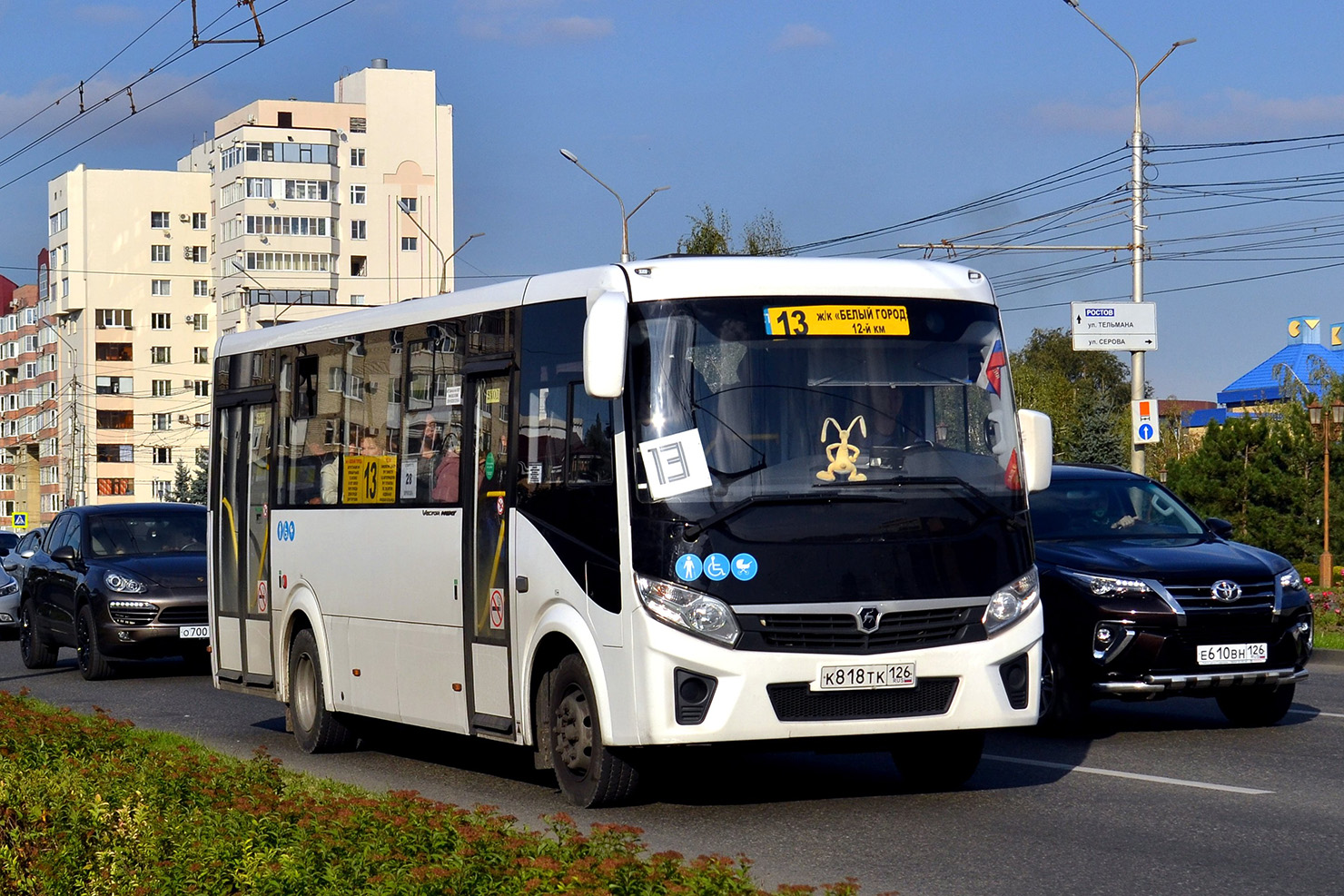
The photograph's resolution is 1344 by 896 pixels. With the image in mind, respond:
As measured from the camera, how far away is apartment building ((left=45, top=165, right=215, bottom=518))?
12594cm

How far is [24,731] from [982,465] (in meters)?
5.03

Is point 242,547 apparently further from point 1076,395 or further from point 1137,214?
point 1076,395

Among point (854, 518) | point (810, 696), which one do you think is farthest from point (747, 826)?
point (854, 518)

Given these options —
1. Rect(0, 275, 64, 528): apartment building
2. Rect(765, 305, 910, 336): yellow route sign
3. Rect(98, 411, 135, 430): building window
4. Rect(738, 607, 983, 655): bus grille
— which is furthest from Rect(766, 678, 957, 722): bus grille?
Rect(0, 275, 64, 528): apartment building

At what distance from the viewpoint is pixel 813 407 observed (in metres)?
9.52

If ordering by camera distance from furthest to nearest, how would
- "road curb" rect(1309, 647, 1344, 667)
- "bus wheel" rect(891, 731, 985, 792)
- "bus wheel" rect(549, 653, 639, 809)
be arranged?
"road curb" rect(1309, 647, 1344, 667), "bus wheel" rect(891, 731, 985, 792), "bus wheel" rect(549, 653, 639, 809)

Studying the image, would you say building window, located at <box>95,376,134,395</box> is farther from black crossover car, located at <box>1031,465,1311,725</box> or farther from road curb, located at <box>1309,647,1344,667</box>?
black crossover car, located at <box>1031,465,1311,725</box>

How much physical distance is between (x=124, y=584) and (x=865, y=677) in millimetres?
12886

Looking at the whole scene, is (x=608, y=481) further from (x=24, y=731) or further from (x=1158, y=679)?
(x=1158, y=679)

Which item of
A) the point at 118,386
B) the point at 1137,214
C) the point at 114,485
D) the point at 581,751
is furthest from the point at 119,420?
the point at 581,751

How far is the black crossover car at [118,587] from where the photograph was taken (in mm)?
20234

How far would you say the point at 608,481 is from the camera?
9.51 m

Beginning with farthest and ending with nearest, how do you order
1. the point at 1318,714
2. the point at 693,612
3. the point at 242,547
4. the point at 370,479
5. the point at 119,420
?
the point at 119,420, the point at 242,547, the point at 1318,714, the point at 370,479, the point at 693,612

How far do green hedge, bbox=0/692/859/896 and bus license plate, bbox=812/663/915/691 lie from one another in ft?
4.12
